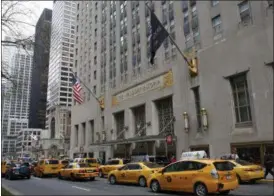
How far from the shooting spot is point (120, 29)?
41.5 meters

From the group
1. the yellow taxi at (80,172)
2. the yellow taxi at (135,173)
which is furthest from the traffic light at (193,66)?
the yellow taxi at (80,172)

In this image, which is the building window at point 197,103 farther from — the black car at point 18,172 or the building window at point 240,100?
the black car at point 18,172

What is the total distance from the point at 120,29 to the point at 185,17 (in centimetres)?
1785

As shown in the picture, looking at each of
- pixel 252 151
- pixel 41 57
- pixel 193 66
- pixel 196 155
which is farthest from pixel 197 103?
pixel 41 57

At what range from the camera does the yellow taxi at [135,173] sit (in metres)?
15.7

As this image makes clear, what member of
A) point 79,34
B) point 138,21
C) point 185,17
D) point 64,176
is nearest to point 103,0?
point 79,34

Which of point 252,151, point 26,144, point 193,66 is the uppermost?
point 193,66

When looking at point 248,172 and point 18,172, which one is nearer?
point 248,172

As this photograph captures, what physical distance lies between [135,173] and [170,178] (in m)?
4.18

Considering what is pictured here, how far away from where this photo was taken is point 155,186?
13.2m

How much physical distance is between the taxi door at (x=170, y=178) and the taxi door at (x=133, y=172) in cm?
335

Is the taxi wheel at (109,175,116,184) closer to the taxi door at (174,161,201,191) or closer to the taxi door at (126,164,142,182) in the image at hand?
the taxi door at (126,164,142,182)

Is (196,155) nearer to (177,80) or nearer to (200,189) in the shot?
(200,189)

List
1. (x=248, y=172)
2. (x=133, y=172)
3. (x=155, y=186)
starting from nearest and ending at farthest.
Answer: (x=155, y=186) → (x=248, y=172) → (x=133, y=172)
